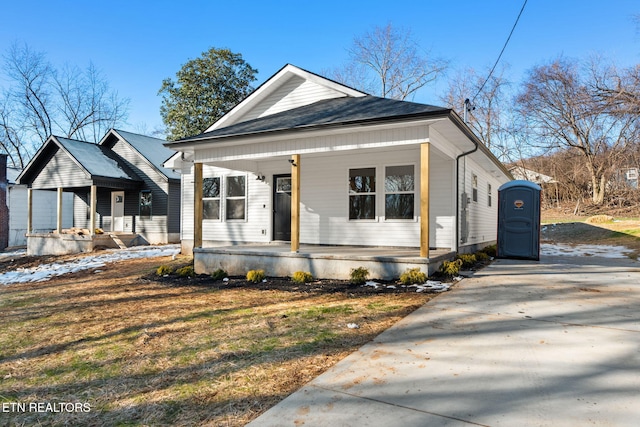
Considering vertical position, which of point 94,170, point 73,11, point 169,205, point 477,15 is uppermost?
point 73,11

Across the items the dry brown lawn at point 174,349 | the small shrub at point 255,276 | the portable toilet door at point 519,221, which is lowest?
the dry brown lawn at point 174,349

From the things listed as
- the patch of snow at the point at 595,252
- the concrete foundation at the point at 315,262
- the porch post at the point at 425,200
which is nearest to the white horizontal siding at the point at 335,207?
the concrete foundation at the point at 315,262

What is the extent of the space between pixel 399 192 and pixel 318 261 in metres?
2.96

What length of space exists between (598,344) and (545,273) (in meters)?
4.22

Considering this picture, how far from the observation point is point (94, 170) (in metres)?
16.1

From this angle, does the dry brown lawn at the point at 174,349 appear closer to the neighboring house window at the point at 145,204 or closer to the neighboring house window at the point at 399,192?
the neighboring house window at the point at 399,192

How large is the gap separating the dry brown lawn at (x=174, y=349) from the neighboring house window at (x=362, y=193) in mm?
3785

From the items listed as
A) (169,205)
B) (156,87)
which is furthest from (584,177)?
(156,87)

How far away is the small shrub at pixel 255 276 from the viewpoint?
294 inches

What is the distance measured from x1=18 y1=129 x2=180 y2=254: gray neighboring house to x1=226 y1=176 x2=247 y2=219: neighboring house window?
21.7ft

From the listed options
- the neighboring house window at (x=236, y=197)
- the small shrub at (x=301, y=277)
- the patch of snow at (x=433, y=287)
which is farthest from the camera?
the neighboring house window at (x=236, y=197)

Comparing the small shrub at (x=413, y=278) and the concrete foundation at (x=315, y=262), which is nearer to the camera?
the small shrub at (x=413, y=278)

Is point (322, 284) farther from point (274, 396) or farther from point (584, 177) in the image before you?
point (584, 177)

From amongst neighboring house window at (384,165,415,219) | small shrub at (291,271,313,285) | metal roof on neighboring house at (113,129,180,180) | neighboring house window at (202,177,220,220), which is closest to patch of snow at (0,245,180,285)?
neighboring house window at (202,177,220,220)
